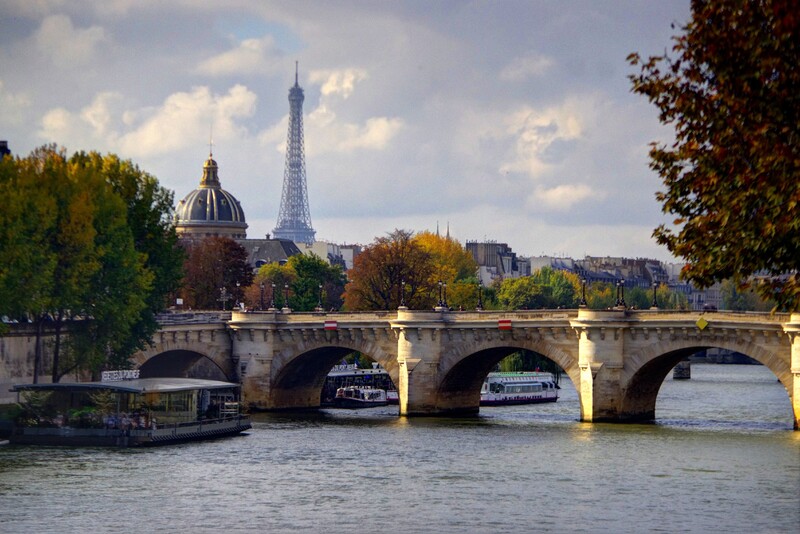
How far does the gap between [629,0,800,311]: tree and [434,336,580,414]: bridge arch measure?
48433 millimetres

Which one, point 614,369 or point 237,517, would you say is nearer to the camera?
point 237,517

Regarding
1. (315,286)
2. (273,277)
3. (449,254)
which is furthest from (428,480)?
(273,277)

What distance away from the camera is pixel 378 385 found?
11150 centimetres

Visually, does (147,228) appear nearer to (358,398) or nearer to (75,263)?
(75,263)

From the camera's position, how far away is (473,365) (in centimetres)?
8838

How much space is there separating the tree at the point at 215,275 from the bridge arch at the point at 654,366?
45.7 m

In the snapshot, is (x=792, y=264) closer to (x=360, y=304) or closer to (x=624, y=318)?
(x=624, y=318)

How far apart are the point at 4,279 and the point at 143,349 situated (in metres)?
13.5

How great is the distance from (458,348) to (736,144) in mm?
55039

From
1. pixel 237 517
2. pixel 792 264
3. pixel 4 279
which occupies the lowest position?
pixel 237 517

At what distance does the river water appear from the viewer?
4881cm

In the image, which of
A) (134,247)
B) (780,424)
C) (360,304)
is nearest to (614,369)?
(780,424)

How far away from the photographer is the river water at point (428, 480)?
160 feet

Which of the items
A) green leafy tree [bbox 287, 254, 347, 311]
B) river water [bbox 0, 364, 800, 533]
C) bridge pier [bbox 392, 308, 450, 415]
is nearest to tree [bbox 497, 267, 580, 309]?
green leafy tree [bbox 287, 254, 347, 311]
